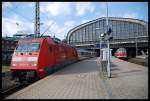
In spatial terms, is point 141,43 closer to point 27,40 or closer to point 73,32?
point 27,40

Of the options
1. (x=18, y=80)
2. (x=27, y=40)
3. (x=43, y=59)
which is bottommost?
(x=18, y=80)

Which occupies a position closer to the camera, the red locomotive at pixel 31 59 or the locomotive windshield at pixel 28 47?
the red locomotive at pixel 31 59

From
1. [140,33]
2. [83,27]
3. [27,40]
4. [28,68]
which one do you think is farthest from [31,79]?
[83,27]

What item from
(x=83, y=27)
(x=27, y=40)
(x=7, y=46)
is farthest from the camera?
(x=83, y=27)

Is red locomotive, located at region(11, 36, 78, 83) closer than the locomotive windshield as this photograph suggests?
Yes

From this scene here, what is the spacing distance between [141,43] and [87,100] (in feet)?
148

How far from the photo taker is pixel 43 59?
16.3 m

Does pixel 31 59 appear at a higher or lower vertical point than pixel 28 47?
lower

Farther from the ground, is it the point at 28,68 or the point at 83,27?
the point at 83,27

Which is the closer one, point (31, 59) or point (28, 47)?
point (31, 59)

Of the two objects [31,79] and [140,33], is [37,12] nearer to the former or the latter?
[31,79]

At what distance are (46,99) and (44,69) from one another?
25.2 feet

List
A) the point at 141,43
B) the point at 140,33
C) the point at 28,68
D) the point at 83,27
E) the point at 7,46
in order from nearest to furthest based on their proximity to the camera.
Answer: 1. the point at 28,68
2. the point at 7,46
3. the point at 141,43
4. the point at 140,33
5. the point at 83,27

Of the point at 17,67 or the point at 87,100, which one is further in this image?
the point at 17,67
